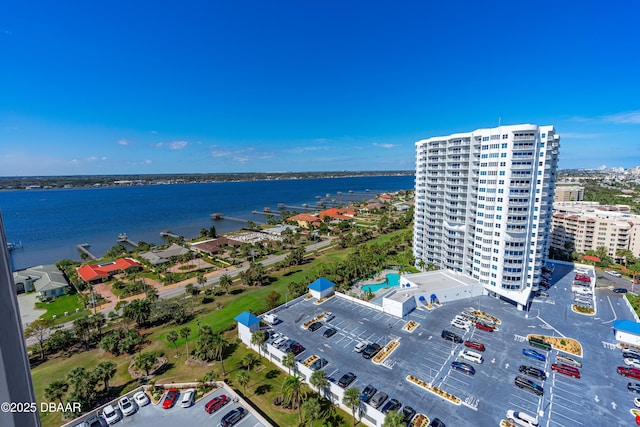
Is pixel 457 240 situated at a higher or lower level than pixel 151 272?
higher

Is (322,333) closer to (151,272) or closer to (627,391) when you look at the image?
(627,391)

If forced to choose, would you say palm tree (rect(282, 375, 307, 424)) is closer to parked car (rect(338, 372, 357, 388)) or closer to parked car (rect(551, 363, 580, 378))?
parked car (rect(338, 372, 357, 388))

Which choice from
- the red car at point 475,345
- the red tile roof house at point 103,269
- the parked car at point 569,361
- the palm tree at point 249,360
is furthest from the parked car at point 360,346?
the red tile roof house at point 103,269

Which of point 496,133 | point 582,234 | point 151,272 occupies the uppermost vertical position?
point 496,133

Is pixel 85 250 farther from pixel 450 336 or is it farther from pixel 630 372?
pixel 630 372

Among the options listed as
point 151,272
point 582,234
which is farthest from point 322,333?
point 582,234

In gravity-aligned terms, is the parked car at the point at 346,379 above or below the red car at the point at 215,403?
above

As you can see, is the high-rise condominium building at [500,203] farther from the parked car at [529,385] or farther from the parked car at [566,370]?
the parked car at [529,385]

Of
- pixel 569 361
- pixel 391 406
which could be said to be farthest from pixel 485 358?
pixel 391 406
